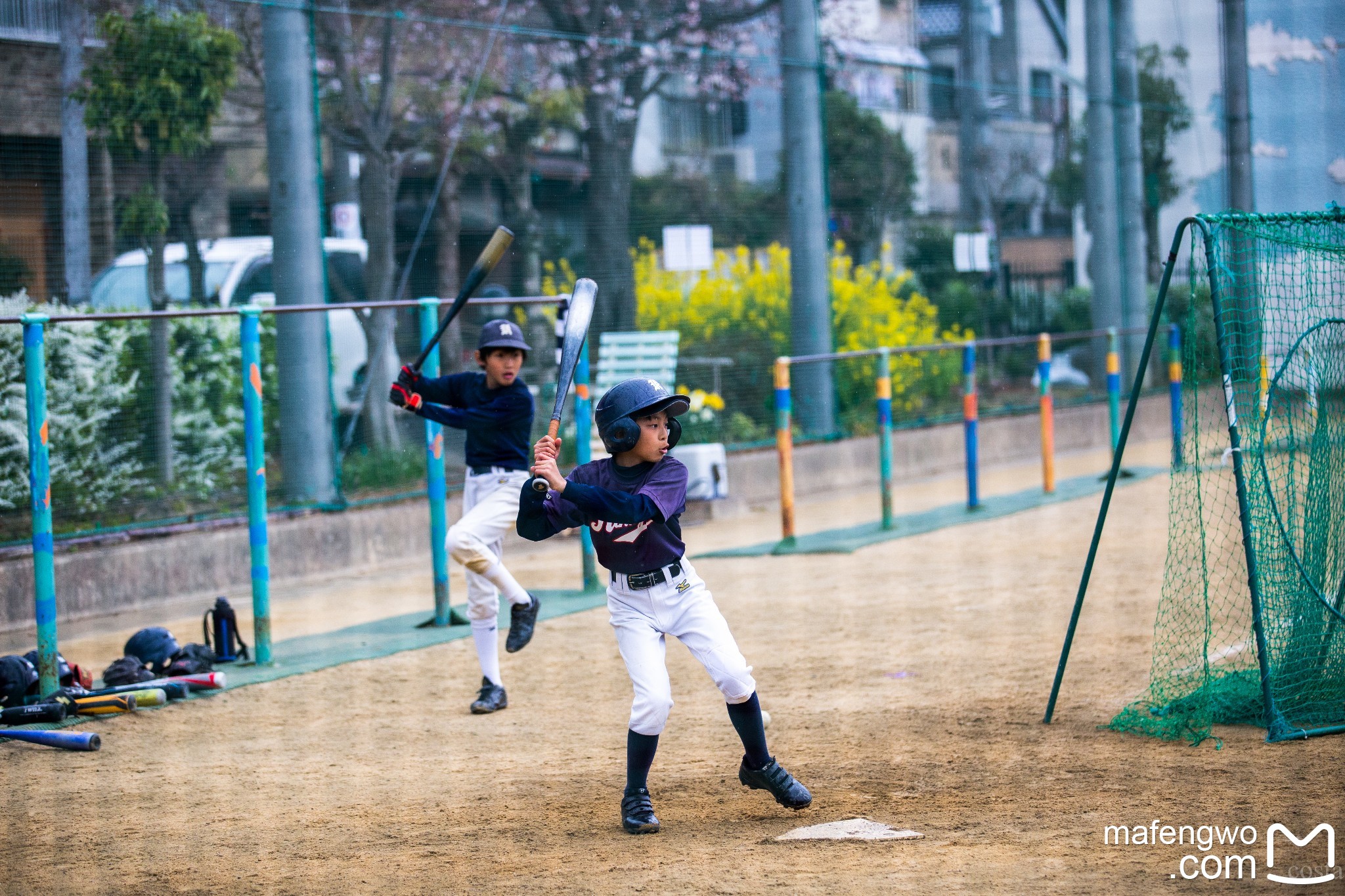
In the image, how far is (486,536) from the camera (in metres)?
7.15

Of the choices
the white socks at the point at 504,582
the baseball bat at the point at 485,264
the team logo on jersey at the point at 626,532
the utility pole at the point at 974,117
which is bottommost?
the white socks at the point at 504,582

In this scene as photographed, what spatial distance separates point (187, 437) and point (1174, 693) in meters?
7.31

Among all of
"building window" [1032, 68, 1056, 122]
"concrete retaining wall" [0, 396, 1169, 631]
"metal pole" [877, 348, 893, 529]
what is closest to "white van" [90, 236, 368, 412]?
"concrete retaining wall" [0, 396, 1169, 631]

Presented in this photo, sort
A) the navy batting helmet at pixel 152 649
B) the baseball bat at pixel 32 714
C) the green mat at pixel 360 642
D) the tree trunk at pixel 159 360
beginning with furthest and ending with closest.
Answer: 1. the tree trunk at pixel 159 360
2. the green mat at pixel 360 642
3. the navy batting helmet at pixel 152 649
4. the baseball bat at pixel 32 714

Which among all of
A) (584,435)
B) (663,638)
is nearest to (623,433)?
(663,638)

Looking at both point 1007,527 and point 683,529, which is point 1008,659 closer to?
point 1007,527

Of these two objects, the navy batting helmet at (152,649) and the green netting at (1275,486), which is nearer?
the green netting at (1275,486)

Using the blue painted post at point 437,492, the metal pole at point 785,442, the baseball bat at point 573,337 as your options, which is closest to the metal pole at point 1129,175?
the metal pole at point 785,442

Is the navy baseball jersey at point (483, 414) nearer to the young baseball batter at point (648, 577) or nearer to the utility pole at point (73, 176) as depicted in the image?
the young baseball batter at point (648, 577)

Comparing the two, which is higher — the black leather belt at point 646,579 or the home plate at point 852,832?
the black leather belt at point 646,579

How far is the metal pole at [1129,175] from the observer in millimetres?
20203

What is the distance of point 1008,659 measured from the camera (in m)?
7.28

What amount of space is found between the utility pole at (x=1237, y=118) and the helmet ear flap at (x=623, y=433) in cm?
1809

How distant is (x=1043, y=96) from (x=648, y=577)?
16.6 metres
